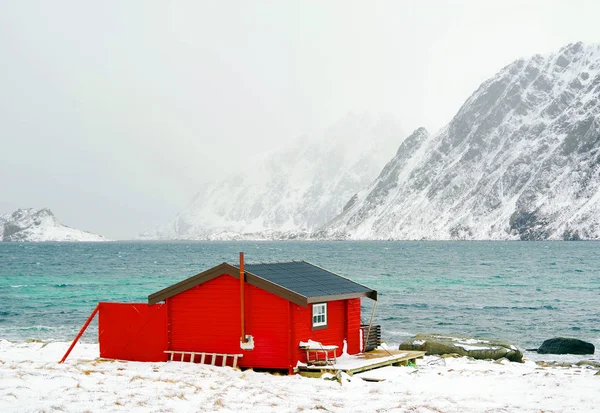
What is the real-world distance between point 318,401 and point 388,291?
57.2m

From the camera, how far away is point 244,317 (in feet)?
81.9

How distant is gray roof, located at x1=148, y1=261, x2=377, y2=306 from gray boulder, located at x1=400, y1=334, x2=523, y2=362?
22.0ft

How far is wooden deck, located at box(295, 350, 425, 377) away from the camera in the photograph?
955 inches

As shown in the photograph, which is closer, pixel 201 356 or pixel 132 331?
pixel 201 356

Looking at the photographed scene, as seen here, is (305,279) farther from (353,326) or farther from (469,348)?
(469,348)

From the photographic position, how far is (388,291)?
7606cm

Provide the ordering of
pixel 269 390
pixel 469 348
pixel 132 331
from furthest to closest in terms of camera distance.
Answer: pixel 469 348
pixel 132 331
pixel 269 390

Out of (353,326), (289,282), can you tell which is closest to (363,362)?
(353,326)

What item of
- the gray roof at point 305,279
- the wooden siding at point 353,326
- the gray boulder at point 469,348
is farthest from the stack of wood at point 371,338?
the gray boulder at point 469,348

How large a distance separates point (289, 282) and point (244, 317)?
1.90 metres

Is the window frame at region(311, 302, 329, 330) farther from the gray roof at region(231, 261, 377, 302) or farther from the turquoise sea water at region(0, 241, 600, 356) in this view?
the turquoise sea water at region(0, 241, 600, 356)

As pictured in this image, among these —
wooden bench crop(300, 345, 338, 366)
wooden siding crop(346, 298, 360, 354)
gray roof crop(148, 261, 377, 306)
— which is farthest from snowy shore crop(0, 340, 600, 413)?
gray roof crop(148, 261, 377, 306)

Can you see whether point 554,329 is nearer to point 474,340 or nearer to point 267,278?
point 474,340

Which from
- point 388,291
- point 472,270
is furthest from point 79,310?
point 472,270
